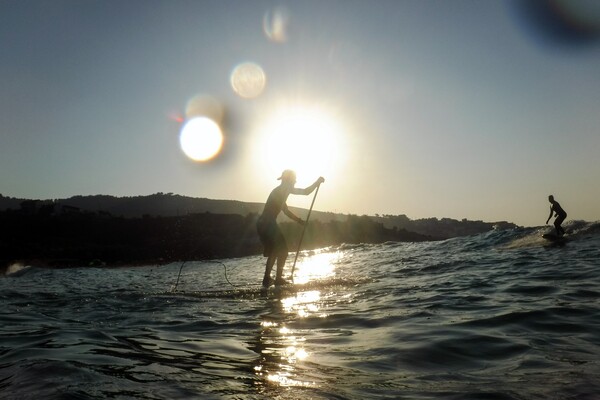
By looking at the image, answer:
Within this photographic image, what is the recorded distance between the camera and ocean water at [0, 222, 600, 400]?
9.90 ft

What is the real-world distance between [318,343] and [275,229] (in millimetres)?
6035

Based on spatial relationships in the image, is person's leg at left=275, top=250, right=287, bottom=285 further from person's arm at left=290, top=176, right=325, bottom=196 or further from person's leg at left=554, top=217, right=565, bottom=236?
person's leg at left=554, top=217, right=565, bottom=236

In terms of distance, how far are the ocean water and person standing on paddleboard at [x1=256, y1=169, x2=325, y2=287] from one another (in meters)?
1.35

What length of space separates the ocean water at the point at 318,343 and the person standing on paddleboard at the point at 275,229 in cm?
135

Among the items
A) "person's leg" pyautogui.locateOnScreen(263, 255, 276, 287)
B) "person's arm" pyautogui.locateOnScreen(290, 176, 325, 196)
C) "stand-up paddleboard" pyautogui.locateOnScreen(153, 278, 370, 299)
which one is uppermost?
"person's arm" pyautogui.locateOnScreen(290, 176, 325, 196)

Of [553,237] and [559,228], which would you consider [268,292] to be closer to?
[553,237]

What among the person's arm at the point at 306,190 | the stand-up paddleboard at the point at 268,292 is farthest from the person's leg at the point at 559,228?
the person's arm at the point at 306,190

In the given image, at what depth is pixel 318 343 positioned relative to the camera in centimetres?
465

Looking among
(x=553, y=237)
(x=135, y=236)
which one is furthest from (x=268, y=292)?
(x=135, y=236)

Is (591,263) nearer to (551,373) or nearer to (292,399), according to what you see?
(551,373)

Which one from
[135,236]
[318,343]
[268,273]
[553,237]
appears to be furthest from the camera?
[135,236]

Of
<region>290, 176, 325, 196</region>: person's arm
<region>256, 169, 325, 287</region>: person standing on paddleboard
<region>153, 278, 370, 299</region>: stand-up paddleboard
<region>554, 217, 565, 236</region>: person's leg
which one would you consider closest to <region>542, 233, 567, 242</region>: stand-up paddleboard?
<region>554, 217, 565, 236</region>: person's leg

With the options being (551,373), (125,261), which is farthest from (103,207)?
(551,373)


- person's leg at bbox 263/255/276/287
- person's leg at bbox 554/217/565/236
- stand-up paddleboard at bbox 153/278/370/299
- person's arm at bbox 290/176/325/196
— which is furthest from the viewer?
person's leg at bbox 554/217/565/236
